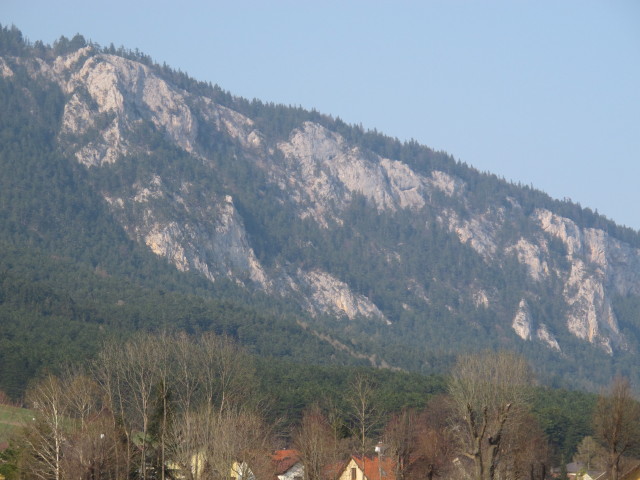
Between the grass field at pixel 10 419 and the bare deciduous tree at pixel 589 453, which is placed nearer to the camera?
the grass field at pixel 10 419

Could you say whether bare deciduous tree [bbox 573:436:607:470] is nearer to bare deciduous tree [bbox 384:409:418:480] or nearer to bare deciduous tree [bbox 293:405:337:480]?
bare deciduous tree [bbox 384:409:418:480]

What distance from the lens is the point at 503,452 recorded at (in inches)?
3792

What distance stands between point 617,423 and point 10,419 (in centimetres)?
6225

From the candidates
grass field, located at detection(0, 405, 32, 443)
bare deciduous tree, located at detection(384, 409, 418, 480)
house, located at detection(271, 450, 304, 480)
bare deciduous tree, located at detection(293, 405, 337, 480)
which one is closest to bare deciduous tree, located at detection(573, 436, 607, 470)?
bare deciduous tree, located at detection(384, 409, 418, 480)

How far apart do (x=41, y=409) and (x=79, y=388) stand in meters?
11.2

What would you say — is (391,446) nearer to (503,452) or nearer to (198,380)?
(503,452)

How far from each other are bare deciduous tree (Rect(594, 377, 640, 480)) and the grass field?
165ft

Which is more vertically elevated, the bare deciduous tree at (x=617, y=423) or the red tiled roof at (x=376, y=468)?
the bare deciduous tree at (x=617, y=423)

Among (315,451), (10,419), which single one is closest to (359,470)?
(315,451)

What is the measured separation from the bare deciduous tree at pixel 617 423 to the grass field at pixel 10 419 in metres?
50.4

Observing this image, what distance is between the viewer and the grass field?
108438mm

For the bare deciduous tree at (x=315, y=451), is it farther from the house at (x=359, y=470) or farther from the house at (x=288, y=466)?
the house at (x=359, y=470)

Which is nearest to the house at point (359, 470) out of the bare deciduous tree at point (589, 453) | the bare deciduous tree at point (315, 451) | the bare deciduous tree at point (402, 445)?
the bare deciduous tree at point (402, 445)

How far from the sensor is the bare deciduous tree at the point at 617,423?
7768cm
